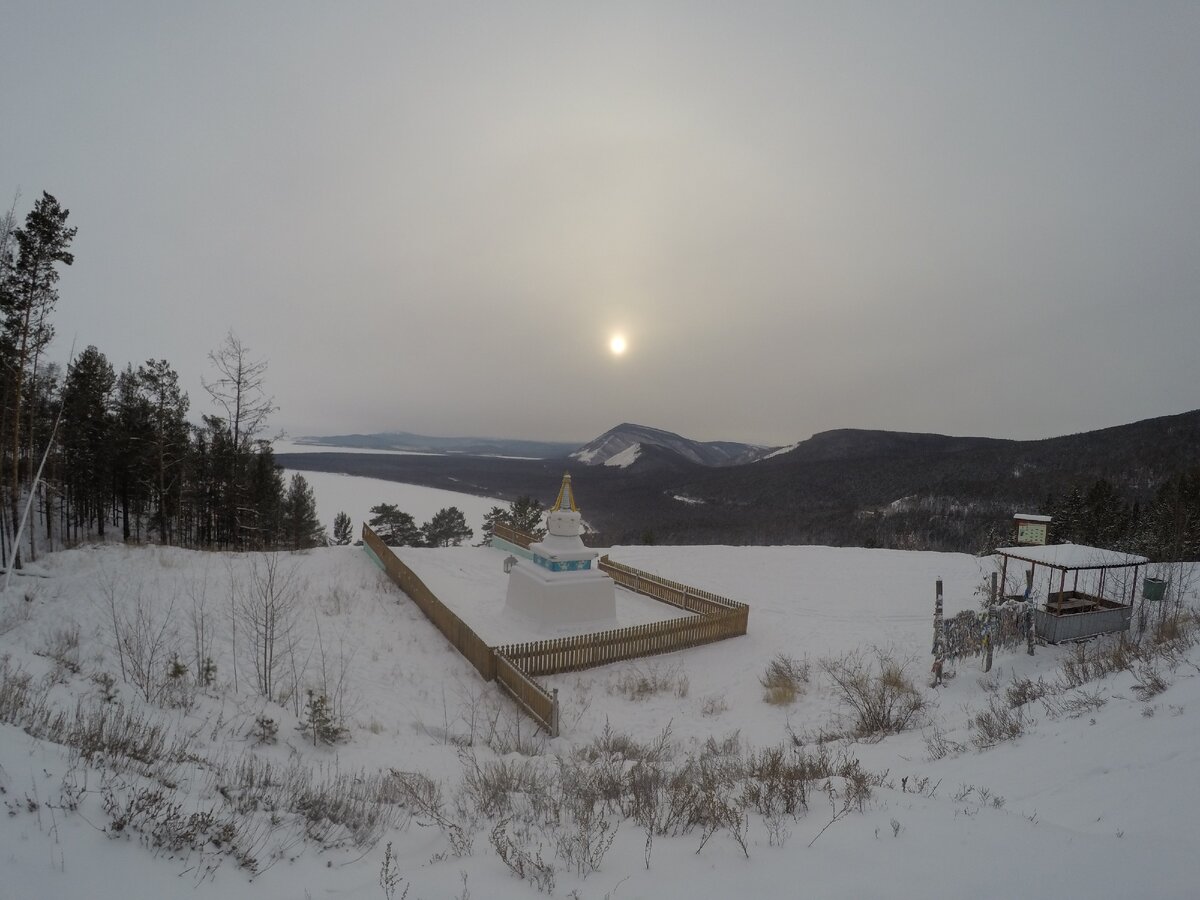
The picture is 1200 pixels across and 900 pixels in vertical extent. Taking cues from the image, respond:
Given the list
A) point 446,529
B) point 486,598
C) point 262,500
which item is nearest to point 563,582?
point 486,598

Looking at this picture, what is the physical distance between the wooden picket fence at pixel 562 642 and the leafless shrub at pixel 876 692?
319cm

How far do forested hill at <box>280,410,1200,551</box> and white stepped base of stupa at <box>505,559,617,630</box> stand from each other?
23933mm

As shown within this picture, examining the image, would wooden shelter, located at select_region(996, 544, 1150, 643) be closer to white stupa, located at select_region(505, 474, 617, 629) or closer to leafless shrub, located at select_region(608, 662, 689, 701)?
leafless shrub, located at select_region(608, 662, 689, 701)

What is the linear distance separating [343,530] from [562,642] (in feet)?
123

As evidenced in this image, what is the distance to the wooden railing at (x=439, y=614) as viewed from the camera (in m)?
11.0

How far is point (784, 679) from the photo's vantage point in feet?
34.9

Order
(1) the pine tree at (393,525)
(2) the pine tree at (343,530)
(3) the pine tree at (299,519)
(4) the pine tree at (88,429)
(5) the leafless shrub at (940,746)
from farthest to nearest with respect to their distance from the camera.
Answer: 1. (2) the pine tree at (343,530)
2. (1) the pine tree at (393,525)
3. (3) the pine tree at (299,519)
4. (4) the pine tree at (88,429)
5. (5) the leafless shrub at (940,746)

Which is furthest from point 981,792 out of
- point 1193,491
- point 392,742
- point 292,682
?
point 1193,491

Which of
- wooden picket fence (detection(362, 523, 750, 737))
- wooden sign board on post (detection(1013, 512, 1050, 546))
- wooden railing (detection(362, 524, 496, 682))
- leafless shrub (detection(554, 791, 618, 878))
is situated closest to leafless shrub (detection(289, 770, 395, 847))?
leafless shrub (detection(554, 791, 618, 878))

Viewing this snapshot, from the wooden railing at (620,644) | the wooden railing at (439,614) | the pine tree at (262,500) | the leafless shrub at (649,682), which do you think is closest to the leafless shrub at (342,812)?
the wooden railing at (439,614)

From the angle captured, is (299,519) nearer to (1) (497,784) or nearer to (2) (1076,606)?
(1) (497,784)

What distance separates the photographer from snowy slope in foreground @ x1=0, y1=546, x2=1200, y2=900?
3.12 m

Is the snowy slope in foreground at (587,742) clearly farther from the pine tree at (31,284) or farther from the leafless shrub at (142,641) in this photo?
the pine tree at (31,284)

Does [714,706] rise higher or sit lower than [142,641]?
lower
